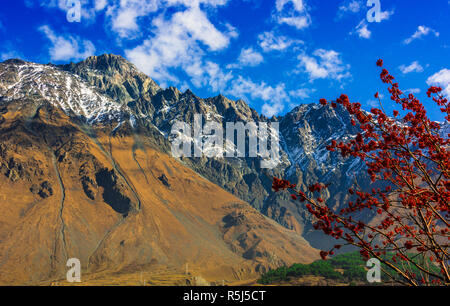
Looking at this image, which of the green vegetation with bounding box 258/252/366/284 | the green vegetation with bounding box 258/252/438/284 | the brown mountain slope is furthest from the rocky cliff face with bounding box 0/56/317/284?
the green vegetation with bounding box 258/252/438/284

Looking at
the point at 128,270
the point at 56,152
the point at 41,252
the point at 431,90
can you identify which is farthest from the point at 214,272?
the point at 431,90

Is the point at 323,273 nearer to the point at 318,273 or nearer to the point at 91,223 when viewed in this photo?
the point at 318,273

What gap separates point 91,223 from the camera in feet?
523

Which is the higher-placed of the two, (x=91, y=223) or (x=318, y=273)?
(x=91, y=223)

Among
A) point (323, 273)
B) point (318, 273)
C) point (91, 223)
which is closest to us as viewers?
point (323, 273)

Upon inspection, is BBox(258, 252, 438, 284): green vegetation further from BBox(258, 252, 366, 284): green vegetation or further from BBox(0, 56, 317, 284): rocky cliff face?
BBox(0, 56, 317, 284): rocky cliff face

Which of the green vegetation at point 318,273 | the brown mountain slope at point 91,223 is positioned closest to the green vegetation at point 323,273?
the green vegetation at point 318,273

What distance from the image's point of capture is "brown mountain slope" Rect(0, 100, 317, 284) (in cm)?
13650

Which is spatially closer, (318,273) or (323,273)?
(323,273)

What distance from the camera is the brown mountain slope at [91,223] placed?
136m

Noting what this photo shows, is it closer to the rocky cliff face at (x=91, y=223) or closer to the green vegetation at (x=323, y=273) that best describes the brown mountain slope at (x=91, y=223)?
the rocky cliff face at (x=91, y=223)

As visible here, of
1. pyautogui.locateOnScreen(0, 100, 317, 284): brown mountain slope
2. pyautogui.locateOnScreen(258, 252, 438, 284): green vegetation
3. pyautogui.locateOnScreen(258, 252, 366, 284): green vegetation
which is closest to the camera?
pyautogui.locateOnScreen(258, 252, 438, 284): green vegetation

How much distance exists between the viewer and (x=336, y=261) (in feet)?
441

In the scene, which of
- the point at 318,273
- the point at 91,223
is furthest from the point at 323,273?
the point at 91,223
